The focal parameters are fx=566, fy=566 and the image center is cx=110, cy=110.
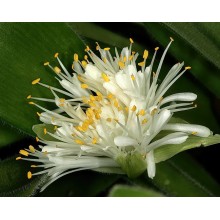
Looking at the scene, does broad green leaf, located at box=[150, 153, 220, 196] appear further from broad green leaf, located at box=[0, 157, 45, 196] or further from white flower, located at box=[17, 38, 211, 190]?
broad green leaf, located at box=[0, 157, 45, 196]

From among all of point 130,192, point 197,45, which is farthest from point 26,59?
point 130,192

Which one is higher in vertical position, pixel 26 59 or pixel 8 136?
pixel 26 59

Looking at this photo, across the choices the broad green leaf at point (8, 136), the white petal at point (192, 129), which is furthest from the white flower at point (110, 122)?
the broad green leaf at point (8, 136)

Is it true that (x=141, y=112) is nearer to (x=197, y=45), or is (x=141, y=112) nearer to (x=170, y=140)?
(x=170, y=140)

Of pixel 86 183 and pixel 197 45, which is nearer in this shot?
pixel 197 45

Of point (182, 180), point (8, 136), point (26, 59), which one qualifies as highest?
point (26, 59)

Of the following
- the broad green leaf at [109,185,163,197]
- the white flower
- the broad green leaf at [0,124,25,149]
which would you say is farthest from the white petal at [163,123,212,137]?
the broad green leaf at [0,124,25,149]

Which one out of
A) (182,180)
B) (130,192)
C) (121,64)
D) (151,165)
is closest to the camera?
(130,192)
